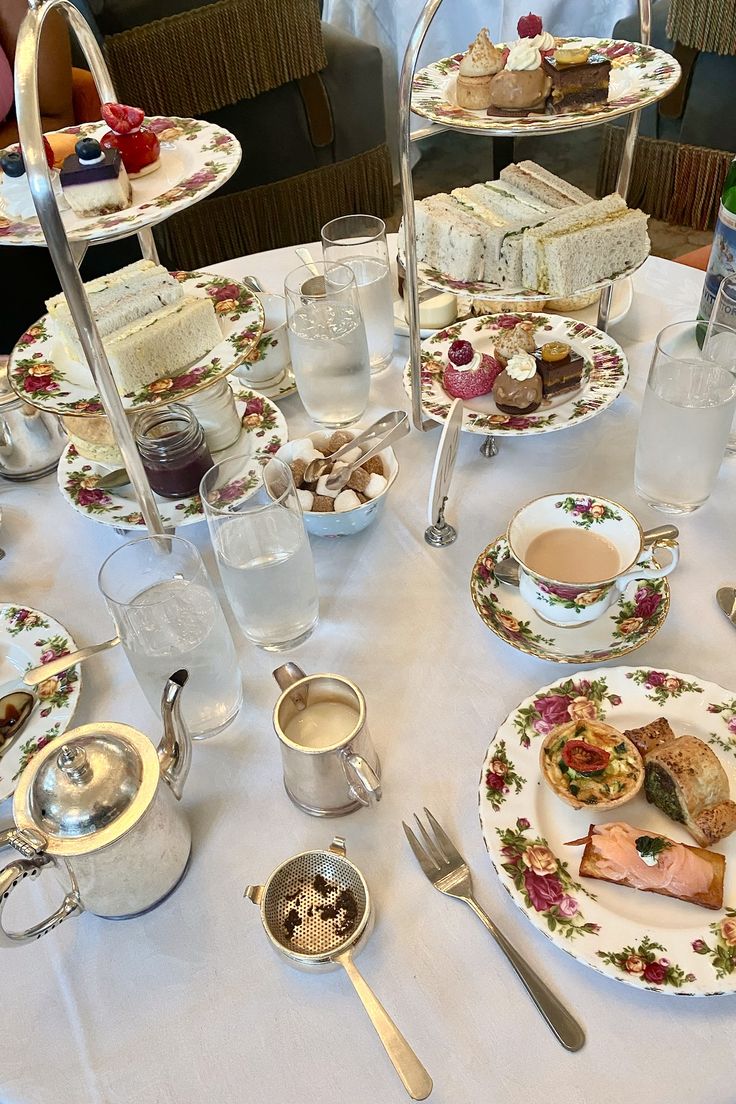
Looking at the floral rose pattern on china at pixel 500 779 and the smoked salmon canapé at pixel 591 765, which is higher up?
the smoked salmon canapé at pixel 591 765

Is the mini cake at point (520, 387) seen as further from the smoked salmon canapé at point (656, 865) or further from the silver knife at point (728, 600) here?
the smoked salmon canapé at point (656, 865)

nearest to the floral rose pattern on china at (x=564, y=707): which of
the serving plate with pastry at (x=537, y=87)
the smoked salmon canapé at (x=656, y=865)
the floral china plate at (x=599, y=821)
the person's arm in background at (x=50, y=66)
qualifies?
the floral china plate at (x=599, y=821)

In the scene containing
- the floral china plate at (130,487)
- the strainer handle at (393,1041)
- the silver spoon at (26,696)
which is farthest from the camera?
the floral china plate at (130,487)

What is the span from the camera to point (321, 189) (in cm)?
286

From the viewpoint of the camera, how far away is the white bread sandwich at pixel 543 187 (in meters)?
1.11

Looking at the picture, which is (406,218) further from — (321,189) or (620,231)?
(321,189)

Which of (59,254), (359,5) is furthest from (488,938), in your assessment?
(359,5)

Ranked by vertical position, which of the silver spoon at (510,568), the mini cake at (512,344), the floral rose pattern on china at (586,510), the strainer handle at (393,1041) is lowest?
the silver spoon at (510,568)

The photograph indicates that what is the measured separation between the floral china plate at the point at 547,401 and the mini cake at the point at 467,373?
0.01 metres

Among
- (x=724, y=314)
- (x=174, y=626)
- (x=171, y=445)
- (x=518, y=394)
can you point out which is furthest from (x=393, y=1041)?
(x=724, y=314)

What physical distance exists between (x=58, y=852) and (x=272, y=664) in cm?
33

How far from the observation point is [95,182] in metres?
0.79

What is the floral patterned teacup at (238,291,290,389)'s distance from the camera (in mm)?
1189

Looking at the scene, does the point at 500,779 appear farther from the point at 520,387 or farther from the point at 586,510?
the point at 520,387
